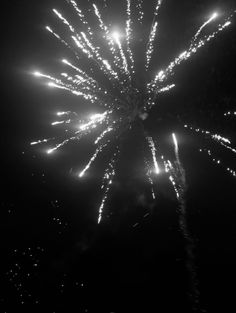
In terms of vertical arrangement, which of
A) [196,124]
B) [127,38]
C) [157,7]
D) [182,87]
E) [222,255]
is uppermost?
[157,7]

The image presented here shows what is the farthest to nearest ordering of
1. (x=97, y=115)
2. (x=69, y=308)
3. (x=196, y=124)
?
(x=69, y=308) < (x=97, y=115) < (x=196, y=124)

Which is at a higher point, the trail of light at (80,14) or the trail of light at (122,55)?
the trail of light at (80,14)

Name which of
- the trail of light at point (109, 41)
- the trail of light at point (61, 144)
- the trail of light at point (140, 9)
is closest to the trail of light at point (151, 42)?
the trail of light at point (140, 9)

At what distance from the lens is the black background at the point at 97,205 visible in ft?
13.1

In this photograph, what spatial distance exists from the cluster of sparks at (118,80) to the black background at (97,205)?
9 cm

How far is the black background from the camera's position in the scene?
4.00m

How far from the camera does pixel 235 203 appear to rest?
4.12 metres

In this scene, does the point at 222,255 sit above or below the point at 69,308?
above

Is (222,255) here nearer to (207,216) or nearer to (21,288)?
(207,216)

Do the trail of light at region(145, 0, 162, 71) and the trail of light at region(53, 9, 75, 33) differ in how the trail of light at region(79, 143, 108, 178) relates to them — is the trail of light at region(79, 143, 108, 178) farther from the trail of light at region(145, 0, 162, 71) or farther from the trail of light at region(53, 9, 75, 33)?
the trail of light at region(53, 9, 75, 33)

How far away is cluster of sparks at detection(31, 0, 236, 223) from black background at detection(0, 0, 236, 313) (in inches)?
3.7

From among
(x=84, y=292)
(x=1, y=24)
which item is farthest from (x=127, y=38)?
(x=84, y=292)

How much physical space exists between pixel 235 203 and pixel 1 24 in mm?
3317

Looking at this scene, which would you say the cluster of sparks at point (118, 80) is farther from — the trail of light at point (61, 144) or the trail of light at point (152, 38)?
the trail of light at point (61, 144)
